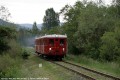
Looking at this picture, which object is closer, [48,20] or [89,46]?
[89,46]

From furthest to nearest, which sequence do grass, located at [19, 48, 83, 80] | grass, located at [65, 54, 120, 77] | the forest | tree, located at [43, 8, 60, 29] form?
1. tree, located at [43, 8, 60, 29]
2. the forest
3. grass, located at [65, 54, 120, 77]
4. grass, located at [19, 48, 83, 80]

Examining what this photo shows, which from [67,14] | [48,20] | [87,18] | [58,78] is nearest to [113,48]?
[87,18]

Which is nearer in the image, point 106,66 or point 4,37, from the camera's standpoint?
point 106,66

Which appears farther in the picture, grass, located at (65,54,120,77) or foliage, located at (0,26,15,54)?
foliage, located at (0,26,15,54)

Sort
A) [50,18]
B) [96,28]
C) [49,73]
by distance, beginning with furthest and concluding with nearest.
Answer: [50,18], [96,28], [49,73]

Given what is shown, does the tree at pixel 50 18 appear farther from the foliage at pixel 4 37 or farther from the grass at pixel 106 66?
the grass at pixel 106 66

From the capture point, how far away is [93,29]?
40.7 m

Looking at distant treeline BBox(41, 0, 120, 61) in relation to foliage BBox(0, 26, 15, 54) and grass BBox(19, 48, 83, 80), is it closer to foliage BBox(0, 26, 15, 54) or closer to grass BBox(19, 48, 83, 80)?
foliage BBox(0, 26, 15, 54)

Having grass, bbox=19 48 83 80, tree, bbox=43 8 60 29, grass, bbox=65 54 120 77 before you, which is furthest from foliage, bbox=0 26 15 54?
tree, bbox=43 8 60 29

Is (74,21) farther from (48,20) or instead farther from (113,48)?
(48,20)

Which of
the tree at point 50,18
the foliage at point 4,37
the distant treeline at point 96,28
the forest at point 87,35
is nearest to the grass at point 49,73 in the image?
the forest at point 87,35

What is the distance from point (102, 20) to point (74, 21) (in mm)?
11836

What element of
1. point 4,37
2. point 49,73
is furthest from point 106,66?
point 4,37

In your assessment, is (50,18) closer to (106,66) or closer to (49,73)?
(106,66)
